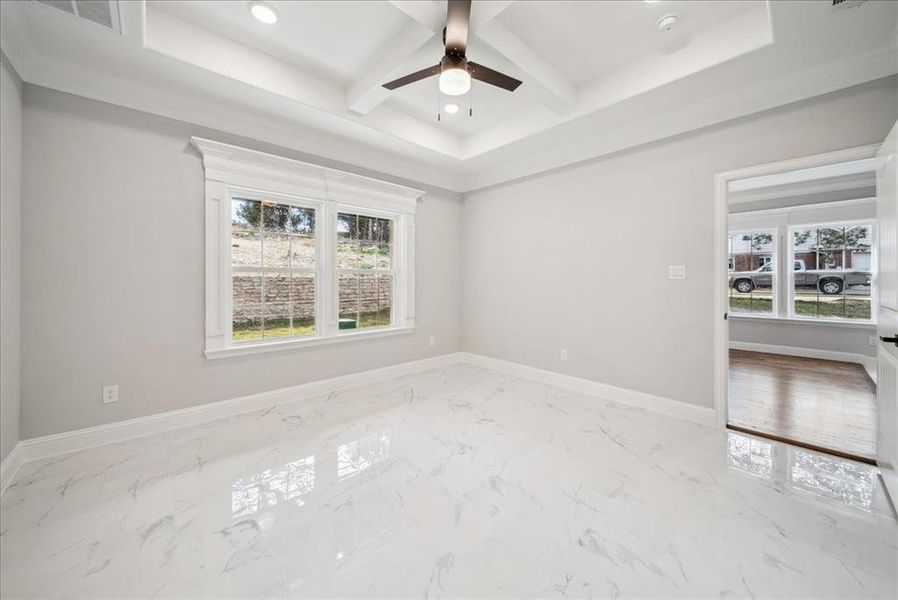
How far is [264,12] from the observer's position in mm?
2266

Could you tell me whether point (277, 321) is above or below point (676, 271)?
below

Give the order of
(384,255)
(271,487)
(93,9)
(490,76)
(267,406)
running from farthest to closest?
(384,255) < (267,406) < (490,76) < (271,487) < (93,9)

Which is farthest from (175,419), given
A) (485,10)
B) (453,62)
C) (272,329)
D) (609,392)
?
(609,392)

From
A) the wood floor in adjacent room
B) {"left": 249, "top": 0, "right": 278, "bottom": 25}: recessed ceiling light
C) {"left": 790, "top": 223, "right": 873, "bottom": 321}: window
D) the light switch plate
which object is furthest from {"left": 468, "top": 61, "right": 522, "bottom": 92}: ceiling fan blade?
{"left": 790, "top": 223, "right": 873, "bottom": 321}: window

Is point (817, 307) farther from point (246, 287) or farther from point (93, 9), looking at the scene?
point (93, 9)

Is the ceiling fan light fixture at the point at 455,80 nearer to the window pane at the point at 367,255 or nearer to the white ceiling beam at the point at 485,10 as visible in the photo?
the white ceiling beam at the point at 485,10

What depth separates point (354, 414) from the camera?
3193 millimetres

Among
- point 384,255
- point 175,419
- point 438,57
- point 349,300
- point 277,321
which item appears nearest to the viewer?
point 438,57

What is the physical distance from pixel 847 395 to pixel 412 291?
5004 mm

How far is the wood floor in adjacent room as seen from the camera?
2734 millimetres

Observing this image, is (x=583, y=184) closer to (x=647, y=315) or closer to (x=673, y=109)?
(x=673, y=109)

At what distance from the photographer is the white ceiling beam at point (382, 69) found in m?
2.39

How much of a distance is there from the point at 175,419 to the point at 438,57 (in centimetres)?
359

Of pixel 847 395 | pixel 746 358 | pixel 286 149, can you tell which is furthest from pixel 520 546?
pixel 746 358
